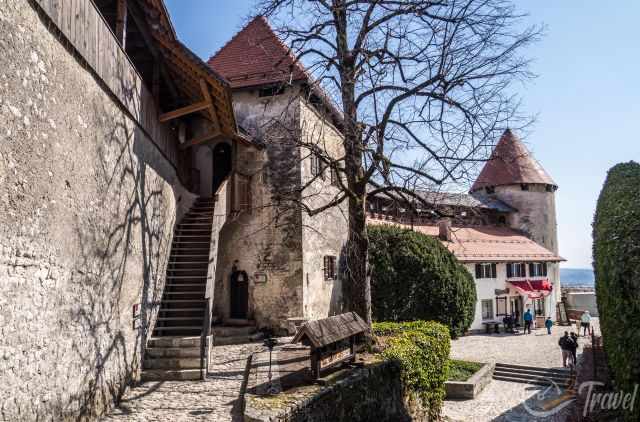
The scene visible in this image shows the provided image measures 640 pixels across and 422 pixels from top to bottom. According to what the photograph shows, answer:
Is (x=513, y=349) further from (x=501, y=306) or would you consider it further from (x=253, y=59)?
(x=253, y=59)

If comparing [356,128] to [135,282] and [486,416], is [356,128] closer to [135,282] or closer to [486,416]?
[135,282]

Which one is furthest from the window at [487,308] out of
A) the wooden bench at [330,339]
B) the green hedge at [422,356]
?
the wooden bench at [330,339]

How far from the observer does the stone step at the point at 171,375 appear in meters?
8.99

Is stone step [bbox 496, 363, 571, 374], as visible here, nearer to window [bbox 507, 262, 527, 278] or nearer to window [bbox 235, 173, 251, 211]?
window [bbox 235, 173, 251, 211]

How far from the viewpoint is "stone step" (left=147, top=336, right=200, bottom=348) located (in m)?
9.56

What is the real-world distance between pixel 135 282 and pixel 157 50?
19.3 feet

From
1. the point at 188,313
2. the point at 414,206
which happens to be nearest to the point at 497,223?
the point at 414,206

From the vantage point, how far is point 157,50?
1143cm

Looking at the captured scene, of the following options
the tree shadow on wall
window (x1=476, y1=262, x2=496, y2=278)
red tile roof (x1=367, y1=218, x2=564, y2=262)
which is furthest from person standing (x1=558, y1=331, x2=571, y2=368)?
the tree shadow on wall

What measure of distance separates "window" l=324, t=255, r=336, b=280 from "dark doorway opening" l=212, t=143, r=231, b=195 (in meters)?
4.61

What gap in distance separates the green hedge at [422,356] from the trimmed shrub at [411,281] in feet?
23.2

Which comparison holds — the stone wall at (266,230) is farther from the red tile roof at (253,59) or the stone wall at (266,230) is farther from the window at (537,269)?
the window at (537,269)

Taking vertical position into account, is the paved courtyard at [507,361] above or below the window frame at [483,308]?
below

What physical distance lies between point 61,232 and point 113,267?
2040mm
